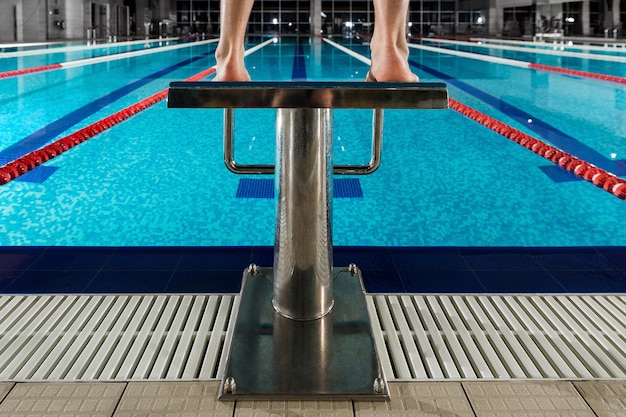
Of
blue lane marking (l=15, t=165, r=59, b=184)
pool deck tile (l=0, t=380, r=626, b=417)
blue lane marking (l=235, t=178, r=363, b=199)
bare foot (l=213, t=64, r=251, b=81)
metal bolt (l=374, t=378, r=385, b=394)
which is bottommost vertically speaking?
pool deck tile (l=0, t=380, r=626, b=417)

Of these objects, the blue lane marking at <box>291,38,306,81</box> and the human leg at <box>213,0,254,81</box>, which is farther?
the blue lane marking at <box>291,38,306,81</box>

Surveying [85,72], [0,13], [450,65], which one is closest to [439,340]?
[85,72]

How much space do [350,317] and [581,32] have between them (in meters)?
27.6

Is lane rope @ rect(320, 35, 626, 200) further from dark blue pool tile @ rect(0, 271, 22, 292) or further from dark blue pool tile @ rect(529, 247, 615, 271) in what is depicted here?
dark blue pool tile @ rect(0, 271, 22, 292)

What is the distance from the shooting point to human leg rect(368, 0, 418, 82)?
1.37 metres

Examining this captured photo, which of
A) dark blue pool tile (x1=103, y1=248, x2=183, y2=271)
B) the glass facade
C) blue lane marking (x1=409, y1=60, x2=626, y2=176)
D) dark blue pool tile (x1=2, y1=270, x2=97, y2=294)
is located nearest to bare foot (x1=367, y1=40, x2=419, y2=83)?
dark blue pool tile (x1=103, y1=248, x2=183, y2=271)

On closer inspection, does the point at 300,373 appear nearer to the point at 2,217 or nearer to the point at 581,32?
the point at 2,217

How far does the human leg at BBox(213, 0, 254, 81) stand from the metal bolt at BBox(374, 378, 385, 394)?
0.76 metres

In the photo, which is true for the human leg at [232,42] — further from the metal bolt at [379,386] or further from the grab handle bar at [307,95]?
the metal bolt at [379,386]

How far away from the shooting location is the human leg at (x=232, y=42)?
1.34 m

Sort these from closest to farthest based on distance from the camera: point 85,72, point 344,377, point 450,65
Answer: point 344,377 → point 85,72 → point 450,65

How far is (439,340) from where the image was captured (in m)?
1.44

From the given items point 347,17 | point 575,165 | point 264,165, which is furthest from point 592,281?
point 347,17

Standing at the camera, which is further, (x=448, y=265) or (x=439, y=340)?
(x=448, y=265)
